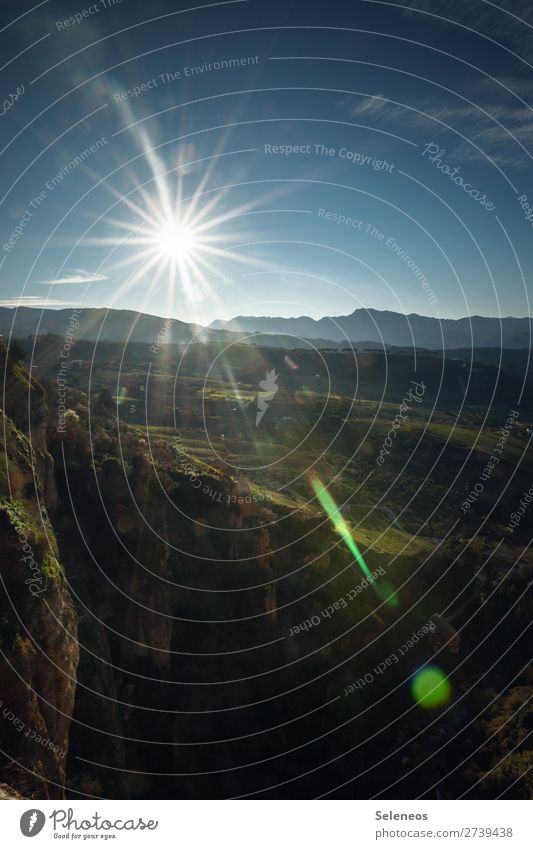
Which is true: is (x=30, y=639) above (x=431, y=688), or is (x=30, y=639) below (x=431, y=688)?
above

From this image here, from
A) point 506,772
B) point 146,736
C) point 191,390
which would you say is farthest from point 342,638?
point 191,390

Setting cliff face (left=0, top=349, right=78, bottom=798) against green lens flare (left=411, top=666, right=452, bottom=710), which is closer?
cliff face (left=0, top=349, right=78, bottom=798)

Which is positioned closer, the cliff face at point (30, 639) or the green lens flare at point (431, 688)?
the cliff face at point (30, 639)

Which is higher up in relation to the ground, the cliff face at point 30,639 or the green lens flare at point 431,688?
the cliff face at point 30,639

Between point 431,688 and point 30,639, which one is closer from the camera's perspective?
point 30,639
